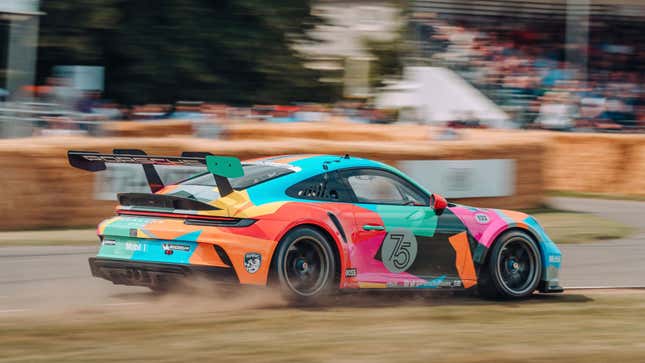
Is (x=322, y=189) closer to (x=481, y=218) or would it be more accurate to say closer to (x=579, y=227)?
(x=481, y=218)

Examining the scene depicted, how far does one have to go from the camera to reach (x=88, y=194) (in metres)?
14.1

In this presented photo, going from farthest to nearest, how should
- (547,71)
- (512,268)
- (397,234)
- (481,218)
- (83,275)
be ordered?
(547,71)
(83,275)
(512,268)
(481,218)
(397,234)

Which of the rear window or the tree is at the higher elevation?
the tree

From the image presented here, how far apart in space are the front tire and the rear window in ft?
1.73

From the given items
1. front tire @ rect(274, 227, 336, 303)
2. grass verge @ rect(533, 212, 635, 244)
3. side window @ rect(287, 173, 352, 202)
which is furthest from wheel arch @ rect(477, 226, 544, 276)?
grass verge @ rect(533, 212, 635, 244)

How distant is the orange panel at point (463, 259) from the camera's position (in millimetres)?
8609

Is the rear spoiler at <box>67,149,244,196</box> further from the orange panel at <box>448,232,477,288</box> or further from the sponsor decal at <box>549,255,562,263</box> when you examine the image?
the sponsor decal at <box>549,255,562,263</box>

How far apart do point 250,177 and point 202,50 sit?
1884cm

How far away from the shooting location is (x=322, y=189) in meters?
8.05

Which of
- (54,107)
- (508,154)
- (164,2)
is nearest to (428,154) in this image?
(508,154)

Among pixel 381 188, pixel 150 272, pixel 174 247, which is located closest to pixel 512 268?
pixel 381 188

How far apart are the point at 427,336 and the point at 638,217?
12.2m

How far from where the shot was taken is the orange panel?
28.2 ft

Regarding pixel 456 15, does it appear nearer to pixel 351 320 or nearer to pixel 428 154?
pixel 428 154
